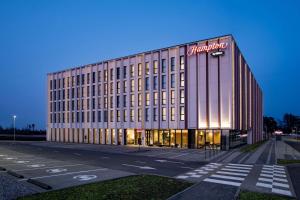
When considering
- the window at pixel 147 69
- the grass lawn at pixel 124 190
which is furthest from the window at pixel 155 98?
the grass lawn at pixel 124 190

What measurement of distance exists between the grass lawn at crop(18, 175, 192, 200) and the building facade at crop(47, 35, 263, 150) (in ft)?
95.2

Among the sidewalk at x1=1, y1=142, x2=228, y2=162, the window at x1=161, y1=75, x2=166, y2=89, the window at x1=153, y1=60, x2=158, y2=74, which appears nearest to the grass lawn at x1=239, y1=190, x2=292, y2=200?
the sidewalk at x1=1, y1=142, x2=228, y2=162

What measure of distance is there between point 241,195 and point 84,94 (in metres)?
55.3

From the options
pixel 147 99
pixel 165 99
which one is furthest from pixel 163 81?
pixel 147 99

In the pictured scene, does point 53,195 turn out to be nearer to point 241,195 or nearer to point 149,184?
point 149,184

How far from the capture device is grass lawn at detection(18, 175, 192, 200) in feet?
43.3

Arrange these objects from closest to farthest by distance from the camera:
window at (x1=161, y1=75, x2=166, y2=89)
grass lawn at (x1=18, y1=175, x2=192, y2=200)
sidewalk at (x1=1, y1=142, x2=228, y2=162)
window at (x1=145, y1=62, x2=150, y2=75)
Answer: grass lawn at (x1=18, y1=175, x2=192, y2=200)
sidewalk at (x1=1, y1=142, x2=228, y2=162)
window at (x1=161, y1=75, x2=166, y2=89)
window at (x1=145, y1=62, x2=150, y2=75)

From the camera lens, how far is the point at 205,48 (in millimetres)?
46250

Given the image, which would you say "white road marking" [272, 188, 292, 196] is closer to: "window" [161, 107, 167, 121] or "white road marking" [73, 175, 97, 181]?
"white road marking" [73, 175, 97, 181]

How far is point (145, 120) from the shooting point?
53.2 metres

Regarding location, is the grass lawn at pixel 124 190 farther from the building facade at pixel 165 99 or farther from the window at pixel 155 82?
the window at pixel 155 82

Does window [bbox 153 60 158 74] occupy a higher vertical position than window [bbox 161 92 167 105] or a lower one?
higher

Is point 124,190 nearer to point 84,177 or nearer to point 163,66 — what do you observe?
Result: point 84,177

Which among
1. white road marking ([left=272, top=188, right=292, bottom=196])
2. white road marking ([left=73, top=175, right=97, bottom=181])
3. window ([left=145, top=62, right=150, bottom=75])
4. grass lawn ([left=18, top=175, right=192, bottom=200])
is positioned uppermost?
window ([left=145, top=62, right=150, bottom=75])
